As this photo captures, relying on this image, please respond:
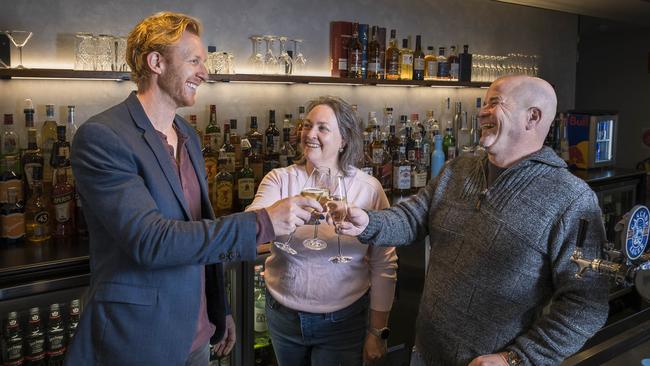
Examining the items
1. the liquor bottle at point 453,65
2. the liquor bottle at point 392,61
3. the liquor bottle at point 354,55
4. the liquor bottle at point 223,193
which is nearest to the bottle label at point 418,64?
the liquor bottle at point 392,61

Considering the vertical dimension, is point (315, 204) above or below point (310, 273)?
above

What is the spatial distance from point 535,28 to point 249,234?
4.09m

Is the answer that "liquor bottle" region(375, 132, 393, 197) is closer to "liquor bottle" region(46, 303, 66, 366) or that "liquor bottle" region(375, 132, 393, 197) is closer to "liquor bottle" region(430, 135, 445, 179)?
"liquor bottle" region(430, 135, 445, 179)

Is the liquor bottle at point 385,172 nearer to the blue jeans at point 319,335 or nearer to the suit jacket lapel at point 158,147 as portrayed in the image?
the blue jeans at point 319,335

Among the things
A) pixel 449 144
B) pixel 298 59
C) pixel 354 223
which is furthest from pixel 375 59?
pixel 354 223

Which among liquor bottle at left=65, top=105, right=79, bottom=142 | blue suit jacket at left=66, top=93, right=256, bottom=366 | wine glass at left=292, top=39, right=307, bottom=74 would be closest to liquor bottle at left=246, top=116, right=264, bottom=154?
wine glass at left=292, top=39, right=307, bottom=74

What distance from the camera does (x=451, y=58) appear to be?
4.04 m

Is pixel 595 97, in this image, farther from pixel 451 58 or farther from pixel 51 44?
pixel 51 44

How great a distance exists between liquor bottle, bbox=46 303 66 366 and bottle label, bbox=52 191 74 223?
1.12ft

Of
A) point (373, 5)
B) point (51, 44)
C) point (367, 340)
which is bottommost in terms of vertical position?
point (367, 340)

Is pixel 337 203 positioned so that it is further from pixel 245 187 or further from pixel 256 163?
pixel 256 163

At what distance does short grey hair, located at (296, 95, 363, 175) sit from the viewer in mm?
1906

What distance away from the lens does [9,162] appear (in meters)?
2.38

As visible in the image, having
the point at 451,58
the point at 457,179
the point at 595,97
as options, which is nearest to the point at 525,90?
the point at 457,179
